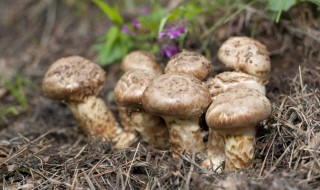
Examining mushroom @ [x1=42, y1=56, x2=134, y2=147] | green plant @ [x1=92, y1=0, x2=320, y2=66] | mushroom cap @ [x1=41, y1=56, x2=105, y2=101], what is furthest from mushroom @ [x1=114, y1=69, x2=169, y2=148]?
green plant @ [x1=92, y1=0, x2=320, y2=66]

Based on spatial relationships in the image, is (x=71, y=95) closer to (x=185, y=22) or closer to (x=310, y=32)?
(x=185, y=22)

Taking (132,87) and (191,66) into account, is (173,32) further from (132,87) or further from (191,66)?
(132,87)

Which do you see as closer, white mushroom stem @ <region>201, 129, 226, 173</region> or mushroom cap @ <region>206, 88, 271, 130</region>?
mushroom cap @ <region>206, 88, 271, 130</region>

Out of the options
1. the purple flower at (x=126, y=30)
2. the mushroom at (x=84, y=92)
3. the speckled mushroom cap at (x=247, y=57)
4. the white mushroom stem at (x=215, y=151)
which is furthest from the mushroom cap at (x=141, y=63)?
the white mushroom stem at (x=215, y=151)

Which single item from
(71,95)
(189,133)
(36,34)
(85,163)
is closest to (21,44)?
(36,34)

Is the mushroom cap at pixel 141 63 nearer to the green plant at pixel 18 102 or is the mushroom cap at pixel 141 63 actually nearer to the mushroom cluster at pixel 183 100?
the mushroom cluster at pixel 183 100

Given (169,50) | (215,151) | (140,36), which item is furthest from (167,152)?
(140,36)

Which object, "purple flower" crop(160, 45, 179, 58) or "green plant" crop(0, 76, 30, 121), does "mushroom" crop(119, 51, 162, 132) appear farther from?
"green plant" crop(0, 76, 30, 121)
